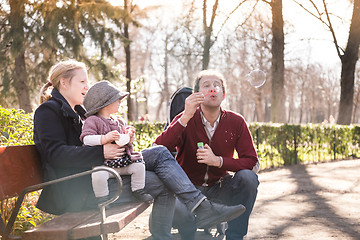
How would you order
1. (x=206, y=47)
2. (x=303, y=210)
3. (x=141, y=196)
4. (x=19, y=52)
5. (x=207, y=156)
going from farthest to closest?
→ (x=206, y=47) < (x=19, y=52) < (x=303, y=210) < (x=207, y=156) < (x=141, y=196)

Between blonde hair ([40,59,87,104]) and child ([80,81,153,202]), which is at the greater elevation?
blonde hair ([40,59,87,104])

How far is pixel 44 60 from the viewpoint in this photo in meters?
15.3

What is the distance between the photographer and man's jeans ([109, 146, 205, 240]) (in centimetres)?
342

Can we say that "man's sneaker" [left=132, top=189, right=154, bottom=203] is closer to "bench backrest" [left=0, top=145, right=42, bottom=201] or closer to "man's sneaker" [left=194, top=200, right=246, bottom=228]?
"man's sneaker" [left=194, top=200, right=246, bottom=228]

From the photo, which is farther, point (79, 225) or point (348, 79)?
point (348, 79)

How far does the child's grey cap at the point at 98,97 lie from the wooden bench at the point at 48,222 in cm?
52

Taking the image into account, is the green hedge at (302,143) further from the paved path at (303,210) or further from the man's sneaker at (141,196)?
the man's sneaker at (141,196)

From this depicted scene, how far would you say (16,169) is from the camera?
307 centimetres

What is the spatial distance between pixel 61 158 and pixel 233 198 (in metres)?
1.64

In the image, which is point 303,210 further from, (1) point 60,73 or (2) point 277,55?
(2) point 277,55

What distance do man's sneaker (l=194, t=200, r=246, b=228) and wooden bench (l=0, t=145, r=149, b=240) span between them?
432 mm

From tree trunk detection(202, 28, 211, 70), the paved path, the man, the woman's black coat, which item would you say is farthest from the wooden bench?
tree trunk detection(202, 28, 211, 70)

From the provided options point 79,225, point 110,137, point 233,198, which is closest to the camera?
point 79,225

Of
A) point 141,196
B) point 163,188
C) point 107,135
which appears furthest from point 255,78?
point 107,135
